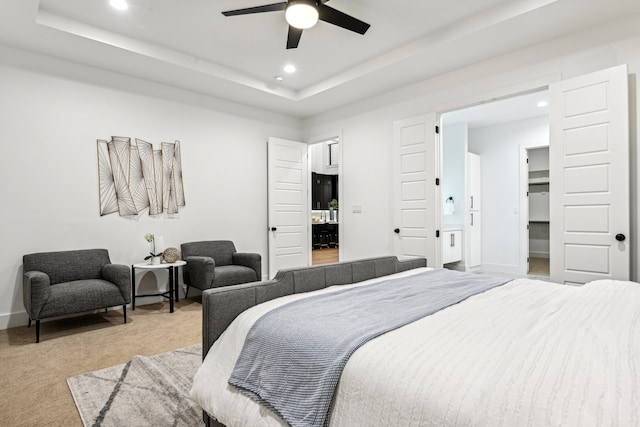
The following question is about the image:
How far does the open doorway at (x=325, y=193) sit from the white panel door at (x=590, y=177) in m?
7.57

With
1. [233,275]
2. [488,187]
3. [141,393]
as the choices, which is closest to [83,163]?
[233,275]

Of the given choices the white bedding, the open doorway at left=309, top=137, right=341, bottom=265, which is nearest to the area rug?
the white bedding

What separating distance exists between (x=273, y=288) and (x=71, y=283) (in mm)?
2812

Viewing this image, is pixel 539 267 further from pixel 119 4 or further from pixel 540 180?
pixel 119 4

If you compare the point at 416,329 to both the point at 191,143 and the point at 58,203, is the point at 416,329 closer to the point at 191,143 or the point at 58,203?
the point at 58,203

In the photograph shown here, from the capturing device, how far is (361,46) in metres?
3.87

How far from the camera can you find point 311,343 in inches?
47.7

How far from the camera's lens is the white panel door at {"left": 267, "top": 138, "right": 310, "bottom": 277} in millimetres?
A: 5512

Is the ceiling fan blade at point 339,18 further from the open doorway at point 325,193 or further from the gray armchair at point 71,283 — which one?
the open doorway at point 325,193

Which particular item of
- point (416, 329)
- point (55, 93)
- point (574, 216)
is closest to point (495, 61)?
point (574, 216)

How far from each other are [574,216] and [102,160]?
190 inches

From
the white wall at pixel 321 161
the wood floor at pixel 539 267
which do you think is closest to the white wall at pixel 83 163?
→ the wood floor at pixel 539 267

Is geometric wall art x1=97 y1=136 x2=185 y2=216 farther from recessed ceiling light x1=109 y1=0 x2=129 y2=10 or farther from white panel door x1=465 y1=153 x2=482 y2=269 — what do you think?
white panel door x1=465 y1=153 x2=482 y2=269

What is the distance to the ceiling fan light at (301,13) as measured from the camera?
270cm
